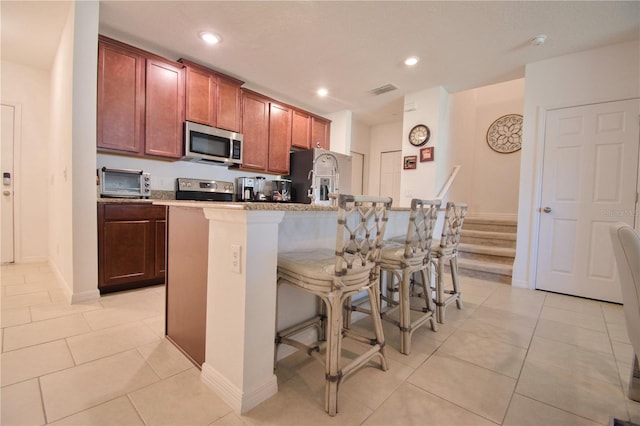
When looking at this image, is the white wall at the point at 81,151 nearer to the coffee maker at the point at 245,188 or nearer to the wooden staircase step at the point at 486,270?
the coffee maker at the point at 245,188

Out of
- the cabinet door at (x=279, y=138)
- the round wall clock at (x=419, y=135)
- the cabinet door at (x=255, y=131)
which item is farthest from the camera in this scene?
the cabinet door at (x=279, y=138)

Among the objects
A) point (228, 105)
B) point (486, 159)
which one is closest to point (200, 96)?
point (228, 105)

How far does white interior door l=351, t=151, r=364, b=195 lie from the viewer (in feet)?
19.6

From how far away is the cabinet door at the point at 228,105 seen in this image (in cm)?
346

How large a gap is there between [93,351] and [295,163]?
338 centimetres

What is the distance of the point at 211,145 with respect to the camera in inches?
132

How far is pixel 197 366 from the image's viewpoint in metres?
1.50

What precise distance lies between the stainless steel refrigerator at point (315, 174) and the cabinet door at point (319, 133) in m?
0.44

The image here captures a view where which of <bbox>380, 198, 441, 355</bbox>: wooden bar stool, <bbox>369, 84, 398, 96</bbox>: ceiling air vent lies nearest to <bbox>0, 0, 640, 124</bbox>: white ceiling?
<bbox>369, 84, 398, 96</bbox>: ceiling air vent

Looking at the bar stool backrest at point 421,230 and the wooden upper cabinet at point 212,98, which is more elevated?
the wooden upper cabinet at point 212,98

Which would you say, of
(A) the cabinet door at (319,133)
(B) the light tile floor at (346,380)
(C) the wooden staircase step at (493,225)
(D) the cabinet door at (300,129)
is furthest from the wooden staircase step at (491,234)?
(D) the cabinet door at (300,129)

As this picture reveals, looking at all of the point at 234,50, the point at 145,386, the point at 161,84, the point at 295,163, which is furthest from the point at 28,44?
the point at 145,386

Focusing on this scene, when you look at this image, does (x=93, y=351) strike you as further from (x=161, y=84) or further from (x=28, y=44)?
(x=28, y=44)

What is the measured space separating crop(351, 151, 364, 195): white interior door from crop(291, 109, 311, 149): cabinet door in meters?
1.57
